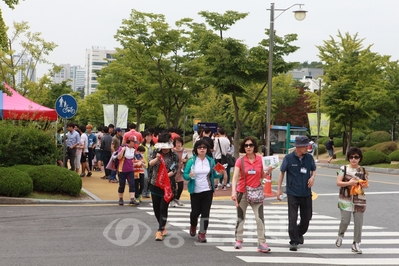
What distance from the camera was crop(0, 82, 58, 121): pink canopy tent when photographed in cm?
2084

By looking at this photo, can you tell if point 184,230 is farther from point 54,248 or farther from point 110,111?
point 110,111

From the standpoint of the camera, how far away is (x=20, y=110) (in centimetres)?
2152

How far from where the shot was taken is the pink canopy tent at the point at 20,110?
68.4 ft

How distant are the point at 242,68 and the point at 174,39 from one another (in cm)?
599

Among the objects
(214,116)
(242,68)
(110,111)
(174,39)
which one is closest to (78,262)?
(242,68)

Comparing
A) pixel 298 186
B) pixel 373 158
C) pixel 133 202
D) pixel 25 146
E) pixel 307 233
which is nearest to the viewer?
pixel 298 186

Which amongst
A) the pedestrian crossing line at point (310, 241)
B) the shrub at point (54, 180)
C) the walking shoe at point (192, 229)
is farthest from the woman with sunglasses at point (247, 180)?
the shrub at point (54, 180)

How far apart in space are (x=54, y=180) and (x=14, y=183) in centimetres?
113

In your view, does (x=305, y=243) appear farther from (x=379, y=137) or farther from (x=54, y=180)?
(x=379, y=137)

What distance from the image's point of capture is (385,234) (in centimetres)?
1201

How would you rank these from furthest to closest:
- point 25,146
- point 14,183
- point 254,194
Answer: point 25,146 < point 14,183 < point 254,194

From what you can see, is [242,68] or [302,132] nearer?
[242,68]

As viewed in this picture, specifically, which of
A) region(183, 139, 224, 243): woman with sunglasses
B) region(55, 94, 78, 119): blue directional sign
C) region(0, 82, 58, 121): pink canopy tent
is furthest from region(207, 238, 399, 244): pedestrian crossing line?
region(0, 82, 58, 121): pink canopy tent

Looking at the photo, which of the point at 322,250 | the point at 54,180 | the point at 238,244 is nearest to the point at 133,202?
the point at 54,180
